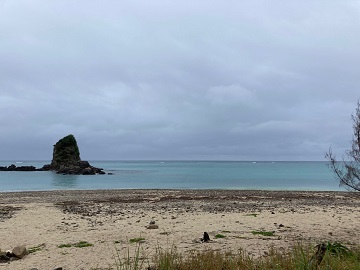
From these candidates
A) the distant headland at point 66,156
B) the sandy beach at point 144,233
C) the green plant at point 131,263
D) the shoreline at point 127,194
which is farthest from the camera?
the distant headland at point 66,156

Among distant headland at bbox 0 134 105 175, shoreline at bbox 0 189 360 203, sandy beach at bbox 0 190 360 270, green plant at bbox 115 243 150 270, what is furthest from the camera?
distant headland at bbox 0 134 105 175

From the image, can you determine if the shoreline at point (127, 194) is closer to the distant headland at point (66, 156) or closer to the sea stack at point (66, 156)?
the distant headland at point (66, 156)

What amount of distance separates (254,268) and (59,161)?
138 m

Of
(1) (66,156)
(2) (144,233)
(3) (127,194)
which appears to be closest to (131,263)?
(2) (144,233)

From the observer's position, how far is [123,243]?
45.5 feet

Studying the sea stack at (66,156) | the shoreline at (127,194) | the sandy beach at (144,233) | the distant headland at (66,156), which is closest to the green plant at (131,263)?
the sandy beach at (144,233)

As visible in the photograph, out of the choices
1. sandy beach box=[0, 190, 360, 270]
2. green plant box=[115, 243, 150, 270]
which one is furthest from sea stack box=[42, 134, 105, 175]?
green plant box=[115, 243, 150, 270]

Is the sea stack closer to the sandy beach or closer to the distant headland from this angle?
the distant headland

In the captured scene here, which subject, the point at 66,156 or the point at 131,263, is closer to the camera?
the point at 131,263

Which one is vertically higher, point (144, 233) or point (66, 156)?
point (66, 156)

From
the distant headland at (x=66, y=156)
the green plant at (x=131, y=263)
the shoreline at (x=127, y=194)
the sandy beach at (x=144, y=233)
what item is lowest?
the shoreline at (x=127, y=194)

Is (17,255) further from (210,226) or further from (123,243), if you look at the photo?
(210,226)

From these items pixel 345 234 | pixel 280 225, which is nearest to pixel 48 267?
pixel 280 225

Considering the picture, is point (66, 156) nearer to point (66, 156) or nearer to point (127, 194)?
point (66, 156)
